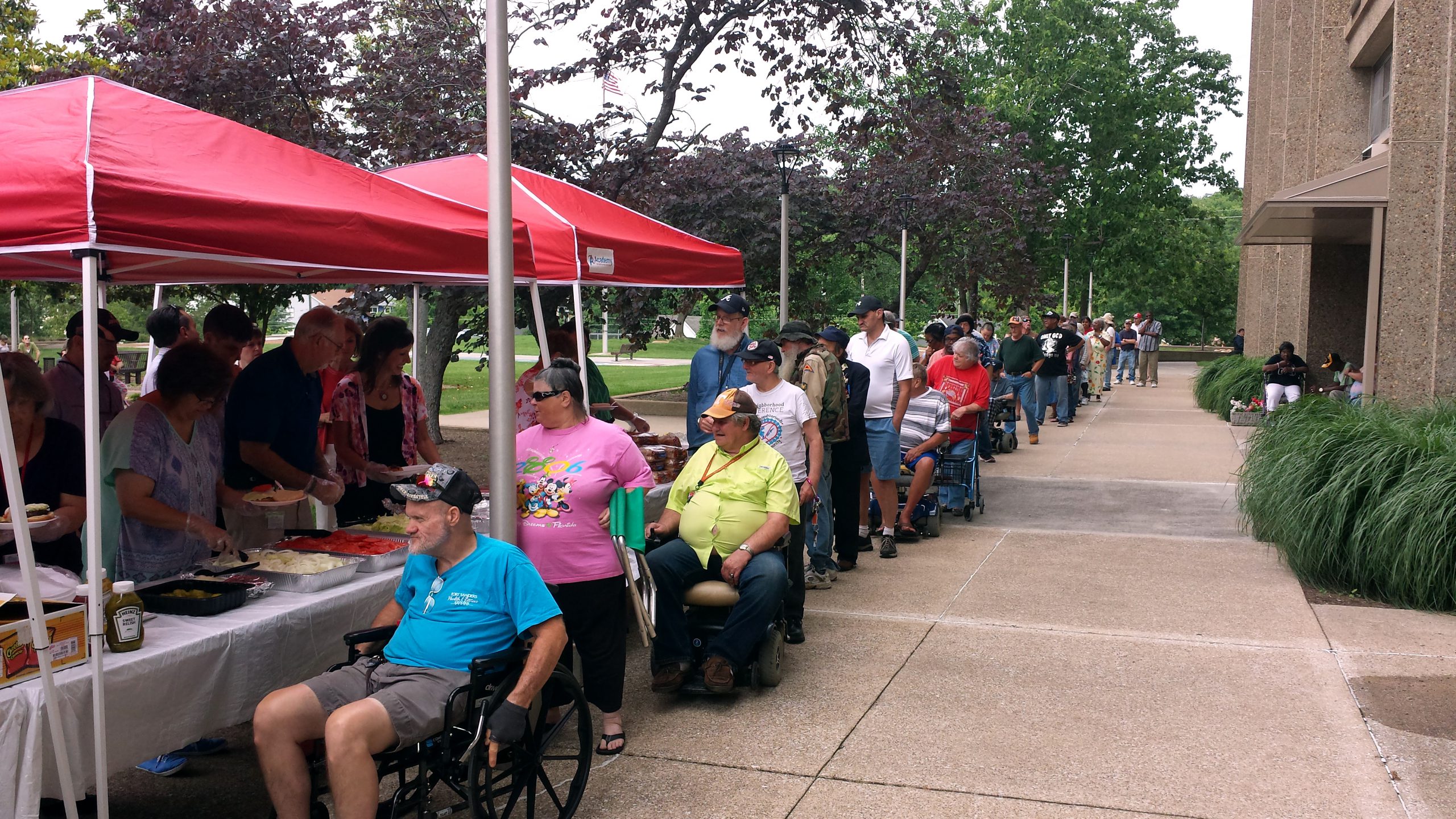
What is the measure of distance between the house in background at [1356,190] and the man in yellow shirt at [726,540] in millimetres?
6696

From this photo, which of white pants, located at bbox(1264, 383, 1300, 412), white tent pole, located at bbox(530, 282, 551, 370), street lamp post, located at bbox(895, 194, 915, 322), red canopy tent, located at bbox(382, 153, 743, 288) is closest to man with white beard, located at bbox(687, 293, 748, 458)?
red canopy tent, located at bbox(382, 153, 743, 288)

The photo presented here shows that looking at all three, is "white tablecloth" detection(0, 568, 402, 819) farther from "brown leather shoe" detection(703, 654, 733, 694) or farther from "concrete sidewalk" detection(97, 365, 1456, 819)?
"brown leather shoe" detection(703, 654, 733, 694)

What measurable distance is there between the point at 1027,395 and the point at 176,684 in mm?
15157

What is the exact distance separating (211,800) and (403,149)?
8.30 meters

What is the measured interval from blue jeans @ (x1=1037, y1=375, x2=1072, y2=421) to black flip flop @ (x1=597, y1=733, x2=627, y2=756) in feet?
47.3

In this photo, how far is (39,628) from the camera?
135 inches

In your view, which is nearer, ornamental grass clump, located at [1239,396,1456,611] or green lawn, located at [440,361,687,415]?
ornamental grass clump, located at [1239,396,1456,611]

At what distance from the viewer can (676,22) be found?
13086 millimetres

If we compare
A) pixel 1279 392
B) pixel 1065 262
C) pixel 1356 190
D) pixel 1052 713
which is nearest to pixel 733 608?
pixel 1052 713

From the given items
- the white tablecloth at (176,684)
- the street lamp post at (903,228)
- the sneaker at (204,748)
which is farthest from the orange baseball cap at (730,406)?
the street lamp post at (903,228)

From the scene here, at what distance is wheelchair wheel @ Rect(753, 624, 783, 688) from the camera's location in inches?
235

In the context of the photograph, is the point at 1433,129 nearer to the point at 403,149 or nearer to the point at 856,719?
the point at 856,719

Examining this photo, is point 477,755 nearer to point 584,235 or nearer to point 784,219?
point 584,235

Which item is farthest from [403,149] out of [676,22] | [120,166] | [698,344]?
[698,344]
